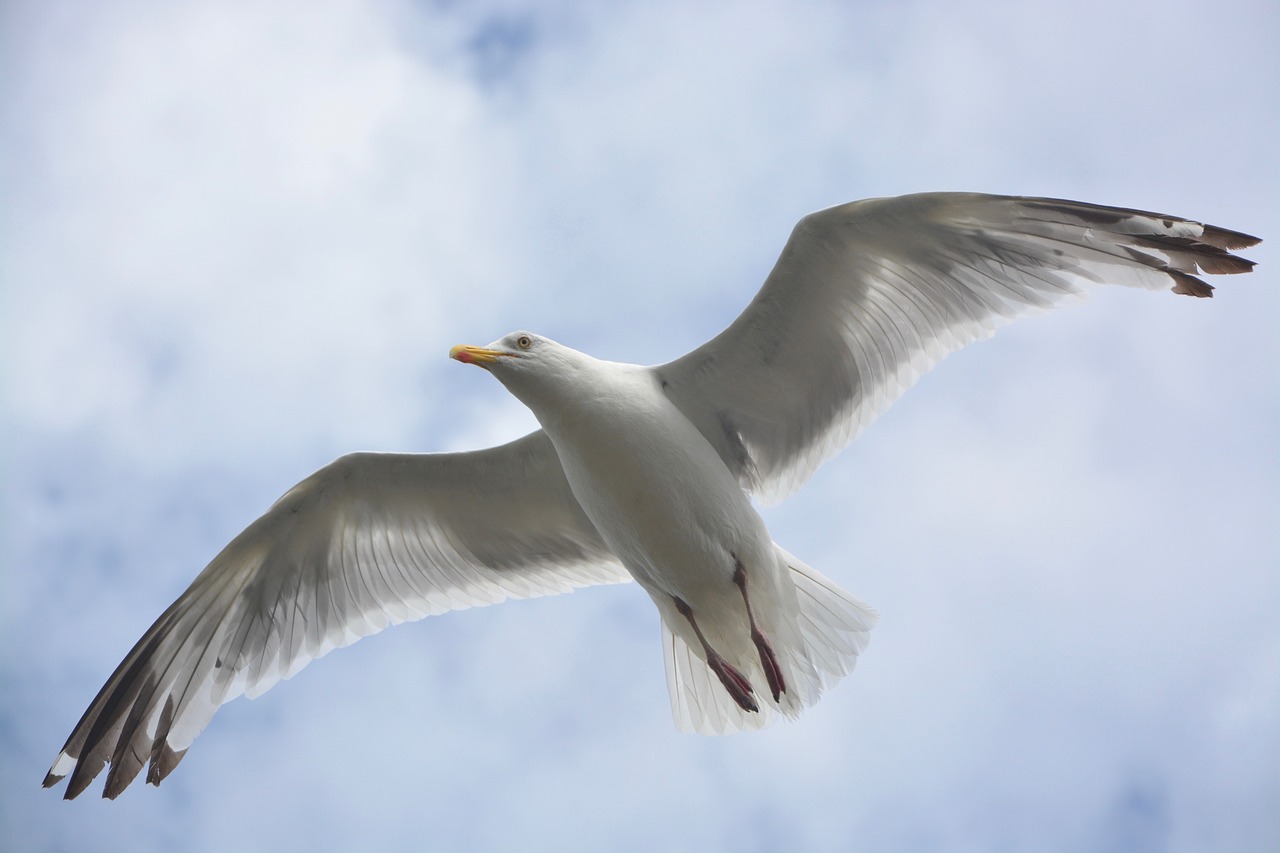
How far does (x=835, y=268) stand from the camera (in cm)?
605

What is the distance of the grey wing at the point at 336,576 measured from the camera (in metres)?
6.68

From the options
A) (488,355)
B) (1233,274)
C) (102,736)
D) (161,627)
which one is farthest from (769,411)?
(102,736)

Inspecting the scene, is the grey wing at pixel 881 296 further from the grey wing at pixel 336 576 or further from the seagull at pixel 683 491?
the grey wing at pixel 336 576

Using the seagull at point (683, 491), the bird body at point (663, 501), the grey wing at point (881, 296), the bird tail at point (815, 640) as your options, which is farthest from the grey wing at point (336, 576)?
the grey wing at point (881, 296)

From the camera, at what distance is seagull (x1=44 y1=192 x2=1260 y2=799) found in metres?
5.83

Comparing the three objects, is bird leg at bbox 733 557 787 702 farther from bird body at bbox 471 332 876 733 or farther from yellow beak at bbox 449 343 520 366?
yellow beak at bbox 449 343 520 366

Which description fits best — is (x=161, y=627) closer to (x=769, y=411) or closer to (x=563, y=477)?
(x=563, y=477)

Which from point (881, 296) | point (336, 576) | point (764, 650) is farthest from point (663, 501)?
point (336, 576)

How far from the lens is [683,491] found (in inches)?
228

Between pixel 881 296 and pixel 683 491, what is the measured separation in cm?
144

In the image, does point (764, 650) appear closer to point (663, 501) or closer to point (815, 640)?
point (815, 640)

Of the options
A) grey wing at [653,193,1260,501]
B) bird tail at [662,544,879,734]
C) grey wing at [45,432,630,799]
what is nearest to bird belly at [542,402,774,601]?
bird tail at [662,544,879,734]

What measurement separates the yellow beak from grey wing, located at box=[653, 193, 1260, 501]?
2.74 ft

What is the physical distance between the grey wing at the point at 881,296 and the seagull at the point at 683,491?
0.4 inches
